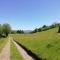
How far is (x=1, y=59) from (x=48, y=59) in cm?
675

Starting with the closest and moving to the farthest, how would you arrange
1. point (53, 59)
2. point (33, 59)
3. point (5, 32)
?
point (53, 59) < point (33, 59) < point (5, 32)

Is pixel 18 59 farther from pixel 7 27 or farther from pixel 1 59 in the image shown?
pixel 7 27

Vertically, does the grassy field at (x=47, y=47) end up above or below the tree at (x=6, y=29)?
below

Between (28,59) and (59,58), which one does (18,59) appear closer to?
(28,59)

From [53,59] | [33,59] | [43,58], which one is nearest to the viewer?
[53,59]

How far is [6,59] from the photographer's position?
2470 centimetres

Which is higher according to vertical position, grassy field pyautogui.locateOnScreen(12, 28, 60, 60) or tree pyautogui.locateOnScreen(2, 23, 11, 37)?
tree pyautogui.locateOnScreen(2, 23, 11, 37)

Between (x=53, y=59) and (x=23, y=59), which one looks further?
(x=23, y=59)

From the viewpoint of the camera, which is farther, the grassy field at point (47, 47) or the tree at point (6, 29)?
the tree at point (6, 29)

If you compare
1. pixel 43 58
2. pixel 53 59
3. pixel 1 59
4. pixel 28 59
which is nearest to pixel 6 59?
pixel 1 59

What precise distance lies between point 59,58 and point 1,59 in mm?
7634

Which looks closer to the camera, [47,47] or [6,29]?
[47,47]

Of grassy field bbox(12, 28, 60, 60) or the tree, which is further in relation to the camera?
the tree

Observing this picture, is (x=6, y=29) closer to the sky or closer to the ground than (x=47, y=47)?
closer to the sky
